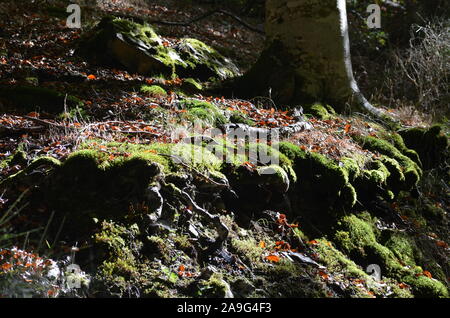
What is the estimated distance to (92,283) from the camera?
290 centimetres

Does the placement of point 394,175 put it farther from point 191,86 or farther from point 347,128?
point 191,86

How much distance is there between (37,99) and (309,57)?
13.4ft

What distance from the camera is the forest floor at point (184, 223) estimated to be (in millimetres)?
3129

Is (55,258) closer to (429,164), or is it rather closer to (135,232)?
(135,232)

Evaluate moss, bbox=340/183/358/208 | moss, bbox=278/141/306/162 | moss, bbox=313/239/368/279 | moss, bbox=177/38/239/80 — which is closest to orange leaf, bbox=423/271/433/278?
moss, bbox=313/239/368/279

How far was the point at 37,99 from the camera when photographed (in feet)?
17.7

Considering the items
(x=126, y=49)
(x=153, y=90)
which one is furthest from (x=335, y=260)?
(x=126, y=49)

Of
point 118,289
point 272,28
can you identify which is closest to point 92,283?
point 118,289

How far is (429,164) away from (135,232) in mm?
5070

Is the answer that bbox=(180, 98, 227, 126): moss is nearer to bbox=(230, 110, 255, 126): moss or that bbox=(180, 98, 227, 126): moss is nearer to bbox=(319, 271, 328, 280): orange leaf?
bbox=(230, 110, 255, 126): moss

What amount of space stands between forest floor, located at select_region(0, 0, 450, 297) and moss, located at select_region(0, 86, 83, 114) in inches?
4.7

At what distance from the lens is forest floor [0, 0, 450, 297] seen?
123 inches

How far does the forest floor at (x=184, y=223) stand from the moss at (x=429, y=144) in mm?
311

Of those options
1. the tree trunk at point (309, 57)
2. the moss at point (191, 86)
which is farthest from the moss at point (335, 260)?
the moss at point (191, 86)
